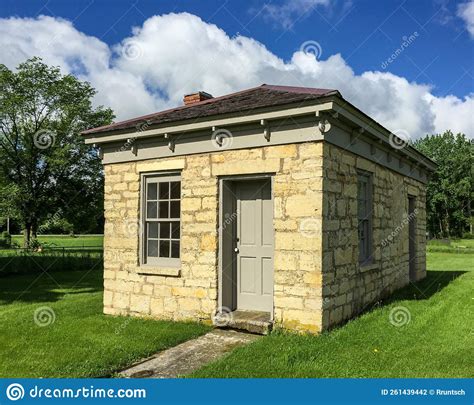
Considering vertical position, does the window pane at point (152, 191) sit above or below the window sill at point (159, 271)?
above

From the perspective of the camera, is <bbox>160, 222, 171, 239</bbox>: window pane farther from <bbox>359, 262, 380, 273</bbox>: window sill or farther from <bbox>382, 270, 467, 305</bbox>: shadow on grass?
<bbox>382, 270, 467, 305</bbox>: shadow on grass

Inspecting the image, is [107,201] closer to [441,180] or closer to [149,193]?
[149,193]

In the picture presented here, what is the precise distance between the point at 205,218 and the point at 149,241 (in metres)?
1.61

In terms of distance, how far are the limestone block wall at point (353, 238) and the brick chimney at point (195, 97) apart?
4.34 metres

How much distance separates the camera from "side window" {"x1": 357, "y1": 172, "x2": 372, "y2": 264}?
28.7 feet

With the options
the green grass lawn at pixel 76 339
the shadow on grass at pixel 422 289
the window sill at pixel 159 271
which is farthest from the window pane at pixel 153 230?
the shadow on grass at pixel 422 289

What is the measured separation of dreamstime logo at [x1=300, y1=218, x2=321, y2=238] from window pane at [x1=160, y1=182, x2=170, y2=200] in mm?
2944

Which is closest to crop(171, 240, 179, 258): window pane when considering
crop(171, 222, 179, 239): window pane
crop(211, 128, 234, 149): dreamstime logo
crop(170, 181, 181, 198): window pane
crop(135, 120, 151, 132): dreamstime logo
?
crop(171, 222, 179, 239): window pane

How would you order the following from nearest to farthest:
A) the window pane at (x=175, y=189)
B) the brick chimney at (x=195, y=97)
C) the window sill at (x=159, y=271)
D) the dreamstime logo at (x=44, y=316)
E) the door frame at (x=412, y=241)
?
the window sill at (x=159, y=271) → the dreamstime logo at (x=44, y=316) → the window pane at (x=175, y=189) → the brick chimney at (x=195, y=97) → the door frame at (x=412, y=241)

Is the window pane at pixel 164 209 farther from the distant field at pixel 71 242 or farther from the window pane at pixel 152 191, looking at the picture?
the distant field at pixel 71 242

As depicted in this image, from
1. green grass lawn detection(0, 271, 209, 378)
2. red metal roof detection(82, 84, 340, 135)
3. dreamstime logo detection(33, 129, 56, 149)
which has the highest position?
dreamstime logo detection(33, 129, 56, 149)

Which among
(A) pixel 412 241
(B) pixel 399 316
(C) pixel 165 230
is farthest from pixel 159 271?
(A) pixel 412 241

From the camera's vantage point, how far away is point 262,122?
22.8 feet

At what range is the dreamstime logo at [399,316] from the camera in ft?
24.5
